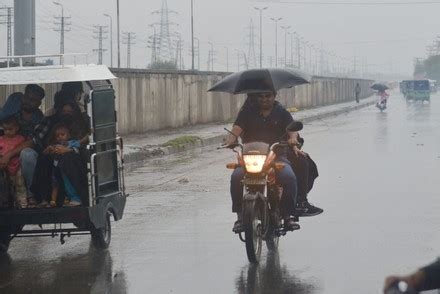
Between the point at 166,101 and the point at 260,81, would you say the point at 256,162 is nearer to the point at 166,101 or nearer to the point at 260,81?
the point at 260,81

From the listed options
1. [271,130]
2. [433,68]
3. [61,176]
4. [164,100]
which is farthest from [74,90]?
[433,68]

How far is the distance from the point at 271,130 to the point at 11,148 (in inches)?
93.5

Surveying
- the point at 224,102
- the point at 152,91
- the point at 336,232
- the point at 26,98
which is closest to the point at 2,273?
the point at 26,98

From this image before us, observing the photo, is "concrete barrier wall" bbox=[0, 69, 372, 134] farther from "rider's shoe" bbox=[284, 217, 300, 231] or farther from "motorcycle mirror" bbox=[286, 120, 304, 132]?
"motorcycle mirror" bbox=[286, 120, 304, 132]

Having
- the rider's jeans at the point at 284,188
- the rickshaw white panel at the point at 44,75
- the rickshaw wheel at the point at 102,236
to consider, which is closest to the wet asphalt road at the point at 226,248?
the rickshaw wheel at the point at 102,236

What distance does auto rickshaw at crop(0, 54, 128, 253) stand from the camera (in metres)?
9.44

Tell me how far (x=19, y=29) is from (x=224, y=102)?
74.4 ft

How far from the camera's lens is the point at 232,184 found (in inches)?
377

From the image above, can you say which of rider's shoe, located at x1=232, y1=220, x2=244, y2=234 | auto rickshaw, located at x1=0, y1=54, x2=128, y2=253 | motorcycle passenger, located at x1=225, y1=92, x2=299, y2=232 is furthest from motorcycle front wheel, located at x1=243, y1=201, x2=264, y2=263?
auto rickshaw, located at x1=0, y1=54, x2=128, y2=253

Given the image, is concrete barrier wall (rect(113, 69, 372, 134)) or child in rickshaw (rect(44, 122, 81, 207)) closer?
child in rickshaw (rect(44, 122, 81, 207))

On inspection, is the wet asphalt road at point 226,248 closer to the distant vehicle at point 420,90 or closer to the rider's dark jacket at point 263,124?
the rider's dark jacket at point 263,124

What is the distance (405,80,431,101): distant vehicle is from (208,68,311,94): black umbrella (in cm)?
7163

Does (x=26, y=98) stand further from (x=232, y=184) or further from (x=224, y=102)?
(x=224, y=102)

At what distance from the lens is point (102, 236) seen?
33.2 feet
